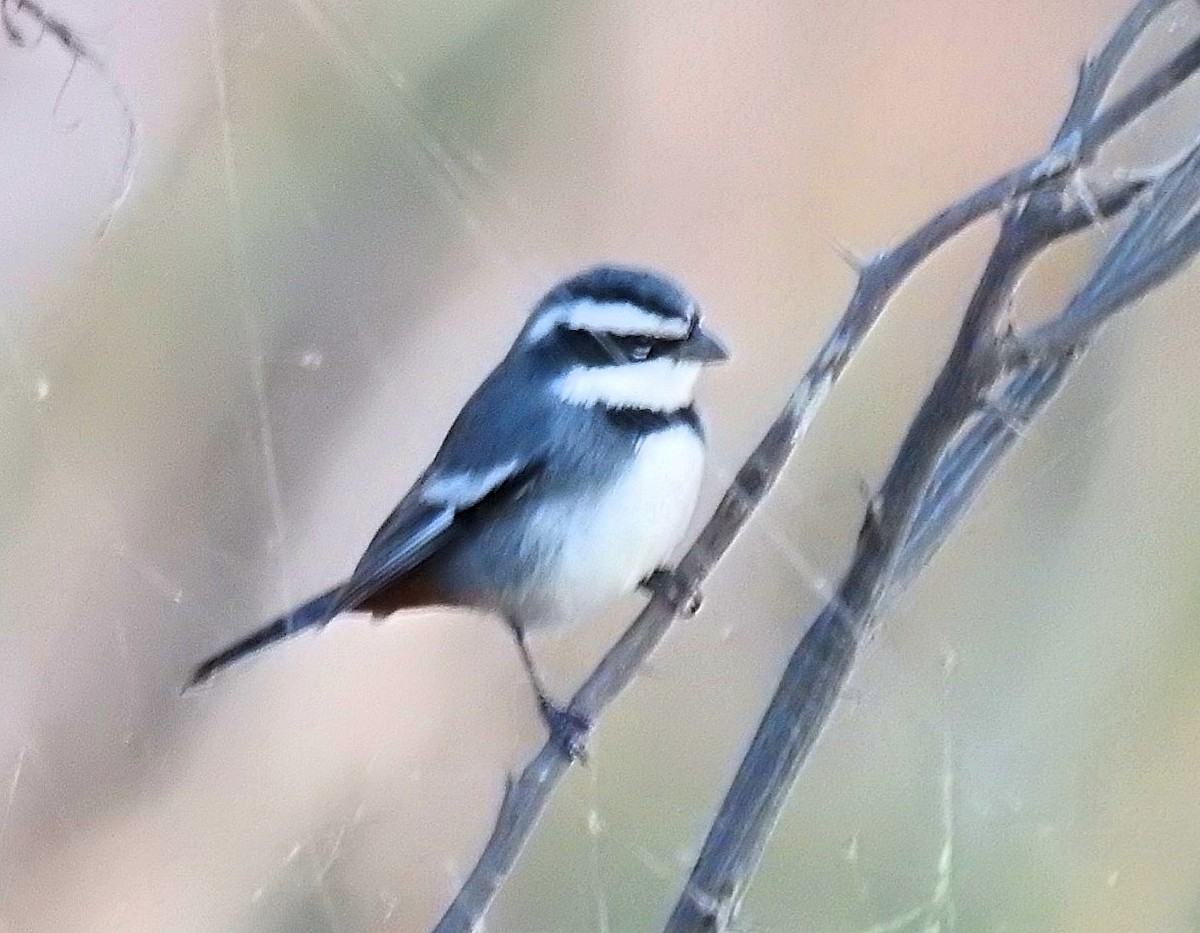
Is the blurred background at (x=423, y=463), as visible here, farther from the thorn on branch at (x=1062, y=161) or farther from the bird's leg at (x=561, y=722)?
the thorn on branch at (x=1062, y=161)

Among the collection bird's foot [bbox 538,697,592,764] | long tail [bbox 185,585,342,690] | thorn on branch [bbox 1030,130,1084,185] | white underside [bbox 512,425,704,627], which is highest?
long tail [bbox 185,585,342,690]

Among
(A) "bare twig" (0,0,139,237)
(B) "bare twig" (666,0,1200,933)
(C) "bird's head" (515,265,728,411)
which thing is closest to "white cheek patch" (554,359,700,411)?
(C) "bird's head" (515,265,728,411)

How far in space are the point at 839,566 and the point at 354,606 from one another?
9.2 inches

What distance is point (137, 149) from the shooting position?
728mm

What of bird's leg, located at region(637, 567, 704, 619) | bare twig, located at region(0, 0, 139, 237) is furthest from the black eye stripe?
bare twig, located at region(0, 0, 139, 237)

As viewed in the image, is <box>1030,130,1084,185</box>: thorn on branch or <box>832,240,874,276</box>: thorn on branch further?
<box>832,240,874,276</box>: thorn on branch

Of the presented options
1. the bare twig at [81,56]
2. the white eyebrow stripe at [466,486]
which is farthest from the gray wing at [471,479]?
the bare twig at [81,56]

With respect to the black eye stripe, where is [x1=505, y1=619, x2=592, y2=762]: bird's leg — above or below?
below

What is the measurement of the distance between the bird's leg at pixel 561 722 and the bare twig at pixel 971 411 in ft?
0.26

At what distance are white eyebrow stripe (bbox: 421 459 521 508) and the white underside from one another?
0.09ft

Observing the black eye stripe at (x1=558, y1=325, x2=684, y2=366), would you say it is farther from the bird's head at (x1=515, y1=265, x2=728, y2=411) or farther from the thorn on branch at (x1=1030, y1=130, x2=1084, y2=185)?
the thorn on branch at (x1=1030, y1=130, x2=1084, y2=185)

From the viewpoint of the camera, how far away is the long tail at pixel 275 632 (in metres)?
0.69

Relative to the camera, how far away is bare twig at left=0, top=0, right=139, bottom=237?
0.72 metres

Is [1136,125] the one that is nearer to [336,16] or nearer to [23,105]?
[336,16]
